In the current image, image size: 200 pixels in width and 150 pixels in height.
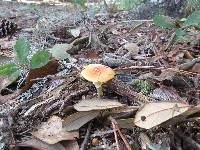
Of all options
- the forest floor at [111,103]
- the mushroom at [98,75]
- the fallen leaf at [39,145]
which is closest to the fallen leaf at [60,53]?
the forest floor at [111,103]

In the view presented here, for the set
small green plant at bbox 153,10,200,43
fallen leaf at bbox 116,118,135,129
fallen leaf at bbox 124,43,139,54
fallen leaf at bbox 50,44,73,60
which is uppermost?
small green plant at bbox 153,10,200,43

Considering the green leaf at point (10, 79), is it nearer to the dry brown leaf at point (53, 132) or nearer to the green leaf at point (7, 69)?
the green leaf at point (7, 69)

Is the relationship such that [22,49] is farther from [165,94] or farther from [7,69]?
[165,94]

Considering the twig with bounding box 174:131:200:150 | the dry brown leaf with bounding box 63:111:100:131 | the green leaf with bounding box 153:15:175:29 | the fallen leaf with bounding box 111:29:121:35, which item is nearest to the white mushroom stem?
the dry brown leaf with bounding box 63:111:100:131

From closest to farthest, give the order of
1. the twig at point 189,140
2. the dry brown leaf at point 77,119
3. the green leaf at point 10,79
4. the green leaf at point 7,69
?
the twig at point 189,140
the dry brown leaf at point 77,119
the green leaf at point 7,69
the green leaf at point 10,79

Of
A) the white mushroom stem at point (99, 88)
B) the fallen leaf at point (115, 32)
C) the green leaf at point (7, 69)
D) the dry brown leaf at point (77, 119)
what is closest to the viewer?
the dry brown leaf at point (77, 119)

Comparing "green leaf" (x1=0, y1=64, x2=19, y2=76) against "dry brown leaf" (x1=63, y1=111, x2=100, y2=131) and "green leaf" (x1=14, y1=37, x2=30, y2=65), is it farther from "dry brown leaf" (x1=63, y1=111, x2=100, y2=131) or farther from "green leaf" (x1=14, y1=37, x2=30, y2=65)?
"dry brown leaf" (x1=63, y1=111, x2=100, y2=131)

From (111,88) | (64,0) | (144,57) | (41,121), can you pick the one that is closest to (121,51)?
(144,57)
